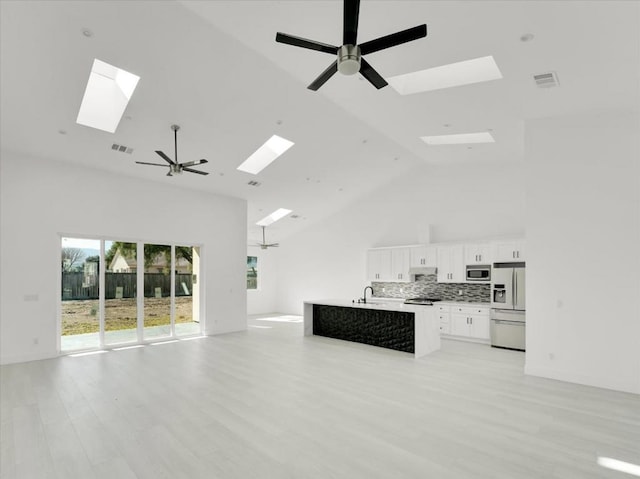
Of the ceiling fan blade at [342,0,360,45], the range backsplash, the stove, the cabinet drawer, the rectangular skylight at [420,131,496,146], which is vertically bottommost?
the cabinet drawer

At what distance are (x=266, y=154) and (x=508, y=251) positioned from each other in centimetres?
538

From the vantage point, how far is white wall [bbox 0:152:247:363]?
607 centimetres

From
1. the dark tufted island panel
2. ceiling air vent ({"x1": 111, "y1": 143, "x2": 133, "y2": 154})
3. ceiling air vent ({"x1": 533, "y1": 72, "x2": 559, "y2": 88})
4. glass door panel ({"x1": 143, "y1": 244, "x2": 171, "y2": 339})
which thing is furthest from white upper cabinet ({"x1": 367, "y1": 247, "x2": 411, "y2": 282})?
ceiling air vent ({"x1": 111, "y1": 143, "x2": 133, "y2": 154})

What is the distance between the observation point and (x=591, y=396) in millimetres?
4426

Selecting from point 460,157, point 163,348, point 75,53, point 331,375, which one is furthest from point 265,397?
point 460,157

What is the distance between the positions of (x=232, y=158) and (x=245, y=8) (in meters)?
3.75

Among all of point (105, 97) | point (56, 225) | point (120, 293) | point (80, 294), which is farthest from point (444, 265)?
point (56, 225)

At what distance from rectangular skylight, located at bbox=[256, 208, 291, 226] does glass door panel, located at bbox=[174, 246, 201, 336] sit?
123 inches

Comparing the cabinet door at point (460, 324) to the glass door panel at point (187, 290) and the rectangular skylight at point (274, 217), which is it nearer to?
the rectangular skylight at point (274, 217)

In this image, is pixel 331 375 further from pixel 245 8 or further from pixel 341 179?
pixel 341 179

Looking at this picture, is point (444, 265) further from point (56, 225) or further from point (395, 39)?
point (56, 225)

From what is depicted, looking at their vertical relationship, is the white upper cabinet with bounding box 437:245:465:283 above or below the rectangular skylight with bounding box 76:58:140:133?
below

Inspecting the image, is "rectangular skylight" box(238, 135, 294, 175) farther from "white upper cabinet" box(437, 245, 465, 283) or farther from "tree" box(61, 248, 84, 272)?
"white upper cabinet" box(437, 245, 465, 283)

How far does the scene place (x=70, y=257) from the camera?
6.82m
